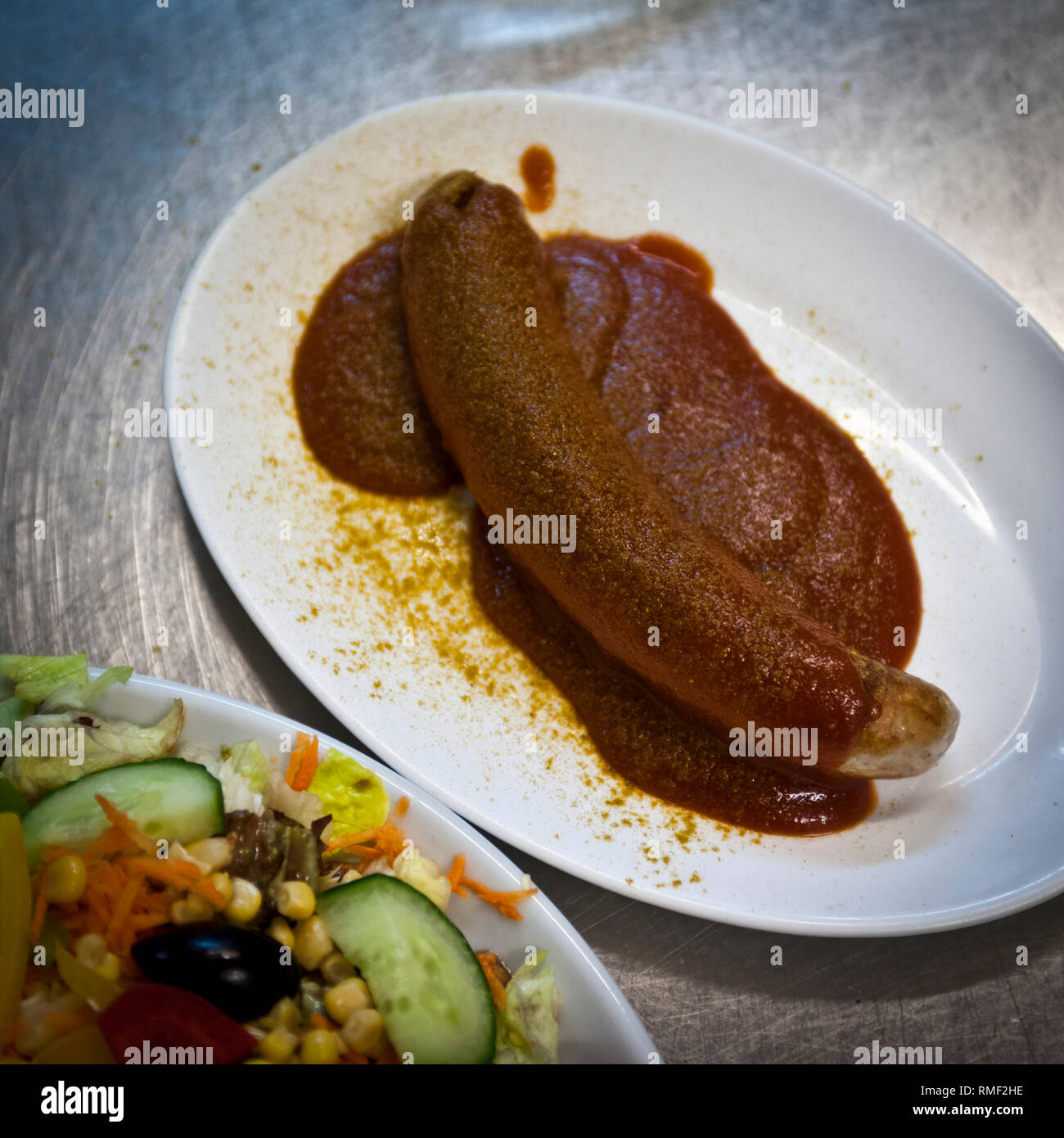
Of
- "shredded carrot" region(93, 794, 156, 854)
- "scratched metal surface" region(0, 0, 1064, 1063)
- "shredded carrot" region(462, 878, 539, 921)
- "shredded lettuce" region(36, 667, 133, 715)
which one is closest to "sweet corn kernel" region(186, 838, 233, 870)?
"shredded carrot" region(93, 794, 156, 854)

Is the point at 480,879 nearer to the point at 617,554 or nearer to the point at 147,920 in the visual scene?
the point at 147,920

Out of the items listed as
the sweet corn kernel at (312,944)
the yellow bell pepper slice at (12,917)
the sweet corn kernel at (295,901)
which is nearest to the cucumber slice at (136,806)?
the yellow bell pepper slice at (12,917)

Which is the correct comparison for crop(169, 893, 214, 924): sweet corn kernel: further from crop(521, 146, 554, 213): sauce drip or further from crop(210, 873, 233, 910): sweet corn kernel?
crop(521, 146, 554, 213): sauce drip

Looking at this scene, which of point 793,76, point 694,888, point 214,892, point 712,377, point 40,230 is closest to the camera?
point 214,892

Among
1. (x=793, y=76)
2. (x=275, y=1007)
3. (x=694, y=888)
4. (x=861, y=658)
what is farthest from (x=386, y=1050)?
(x=793, y=76)

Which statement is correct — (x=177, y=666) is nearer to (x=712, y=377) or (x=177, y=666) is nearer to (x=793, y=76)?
(x=712, y=377)

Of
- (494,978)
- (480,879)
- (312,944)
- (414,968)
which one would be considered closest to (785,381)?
(480,879)
